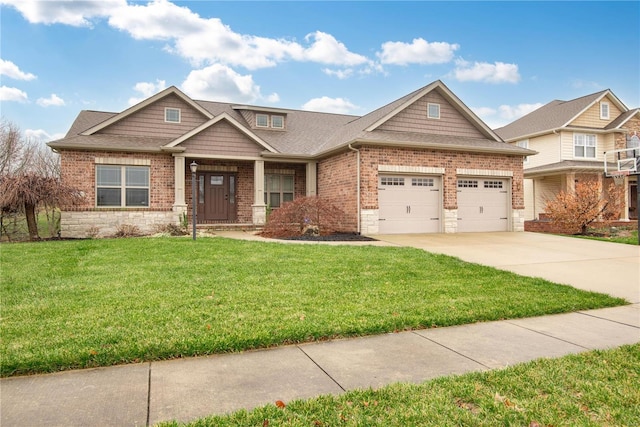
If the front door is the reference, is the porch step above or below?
below

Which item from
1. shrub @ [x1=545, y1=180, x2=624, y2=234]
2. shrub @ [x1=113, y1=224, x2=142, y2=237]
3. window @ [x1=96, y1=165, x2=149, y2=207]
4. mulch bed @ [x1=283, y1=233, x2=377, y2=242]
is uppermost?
window @ [x1=96, y1=165, x2=149, y2=207]

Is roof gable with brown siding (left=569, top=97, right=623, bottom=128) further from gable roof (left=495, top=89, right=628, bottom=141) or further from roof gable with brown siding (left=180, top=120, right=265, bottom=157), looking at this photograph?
roof gable with brown siding (left=180, top=120, right=265, bottom=157)

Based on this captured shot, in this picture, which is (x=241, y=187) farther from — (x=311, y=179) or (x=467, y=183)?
(x=467, y=183)

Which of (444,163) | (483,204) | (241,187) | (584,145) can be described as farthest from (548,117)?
(241,187)

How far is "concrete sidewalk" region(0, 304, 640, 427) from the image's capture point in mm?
2676

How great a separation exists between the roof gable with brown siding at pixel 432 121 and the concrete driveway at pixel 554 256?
4559 mm

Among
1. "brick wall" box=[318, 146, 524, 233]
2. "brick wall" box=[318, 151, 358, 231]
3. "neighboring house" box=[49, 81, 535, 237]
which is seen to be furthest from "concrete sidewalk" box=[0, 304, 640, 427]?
"brick wall" box=[318, 151, 358, 231]

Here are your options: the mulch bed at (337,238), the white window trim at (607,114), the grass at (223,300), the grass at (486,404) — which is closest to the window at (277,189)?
the mulch bed at (337,238)

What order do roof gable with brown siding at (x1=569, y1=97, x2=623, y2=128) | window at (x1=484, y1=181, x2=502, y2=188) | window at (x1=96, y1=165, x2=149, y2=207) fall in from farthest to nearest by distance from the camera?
roof gable with brown siding at (x1=569, y1=97, x2=623, y2=128) → window at (x1=484, y1=181, x2=502, y2=188) → window at (x1=96, y1=165, x2=149, y2=207)

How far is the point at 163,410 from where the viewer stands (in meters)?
2.67

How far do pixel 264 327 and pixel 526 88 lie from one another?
25.3 metres

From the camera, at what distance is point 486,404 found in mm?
2688

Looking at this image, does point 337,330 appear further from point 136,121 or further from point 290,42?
point 290,42

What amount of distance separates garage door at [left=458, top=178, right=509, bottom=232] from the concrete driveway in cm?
181
